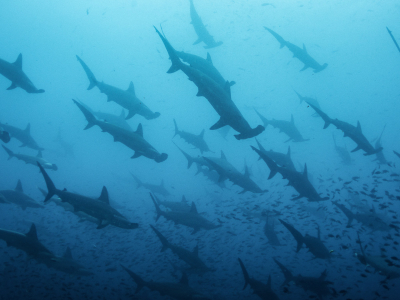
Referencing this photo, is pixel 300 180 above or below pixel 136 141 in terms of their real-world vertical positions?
below

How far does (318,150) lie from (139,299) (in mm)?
40263

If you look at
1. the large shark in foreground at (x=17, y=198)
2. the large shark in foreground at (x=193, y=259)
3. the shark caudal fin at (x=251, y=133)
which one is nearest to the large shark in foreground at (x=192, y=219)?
the large shark in foreground at (x=193, y=259)

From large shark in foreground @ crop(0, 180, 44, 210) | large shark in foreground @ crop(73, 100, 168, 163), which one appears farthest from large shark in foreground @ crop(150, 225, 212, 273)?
large shark in foreground @ crop(0, 180, 44, 210)

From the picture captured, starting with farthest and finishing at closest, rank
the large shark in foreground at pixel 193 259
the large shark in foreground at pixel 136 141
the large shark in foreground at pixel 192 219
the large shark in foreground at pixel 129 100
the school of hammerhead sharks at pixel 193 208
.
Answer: the large shark in foreground at pixel 192 219 < the large shark in foreground at pixel 129 100 < the large shark in foreground at pixel 193 259 < the large shark in foreground at pixel 136 141 < the school of hammerhead sharks at pixel 193 208

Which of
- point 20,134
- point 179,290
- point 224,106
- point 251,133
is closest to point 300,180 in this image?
point 251,133

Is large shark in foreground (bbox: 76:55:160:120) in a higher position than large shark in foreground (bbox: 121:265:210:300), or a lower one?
higher

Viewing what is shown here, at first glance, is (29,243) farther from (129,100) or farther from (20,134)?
(20,134)

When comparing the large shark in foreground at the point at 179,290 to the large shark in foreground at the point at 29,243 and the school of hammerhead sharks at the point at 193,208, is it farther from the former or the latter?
the large shark in foreground at the point at 29,243

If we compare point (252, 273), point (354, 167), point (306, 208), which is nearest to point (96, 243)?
point (252, 273)

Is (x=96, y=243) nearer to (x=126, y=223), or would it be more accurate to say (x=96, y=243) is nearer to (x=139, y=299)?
(x=139, y=299)

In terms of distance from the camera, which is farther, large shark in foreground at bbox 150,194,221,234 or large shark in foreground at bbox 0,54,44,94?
large shark in foreground at bbox 150,194,221,234

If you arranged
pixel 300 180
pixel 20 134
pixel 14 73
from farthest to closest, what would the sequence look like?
pixel 20 134 < pixel 300 180 < pixel 14 73

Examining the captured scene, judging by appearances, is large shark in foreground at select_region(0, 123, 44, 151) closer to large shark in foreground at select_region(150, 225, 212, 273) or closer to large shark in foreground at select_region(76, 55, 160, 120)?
large shark in foreground at select_region(76, 55, 160, 120)

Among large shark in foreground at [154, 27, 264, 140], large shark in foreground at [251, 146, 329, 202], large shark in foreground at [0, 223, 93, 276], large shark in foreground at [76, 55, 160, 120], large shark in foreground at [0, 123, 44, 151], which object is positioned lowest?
large shark in foreground at [0, 223, 93, 276]
